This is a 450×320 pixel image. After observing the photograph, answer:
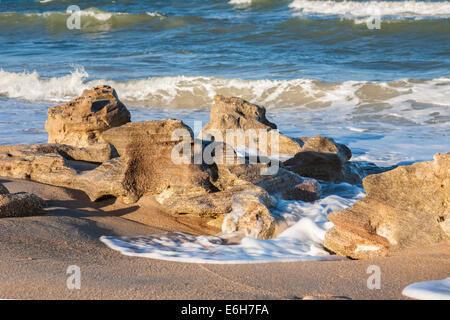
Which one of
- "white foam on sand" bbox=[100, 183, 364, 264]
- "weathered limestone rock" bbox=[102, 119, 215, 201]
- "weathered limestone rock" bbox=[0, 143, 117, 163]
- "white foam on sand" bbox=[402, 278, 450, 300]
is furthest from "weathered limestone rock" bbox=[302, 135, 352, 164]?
"white foam on sand" bbox=[402, 278, 450, 300]

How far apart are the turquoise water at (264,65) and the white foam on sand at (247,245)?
9.84 ft

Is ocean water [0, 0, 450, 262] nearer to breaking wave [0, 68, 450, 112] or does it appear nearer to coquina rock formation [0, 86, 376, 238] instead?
breaking wave [0, 68, 450, 112]

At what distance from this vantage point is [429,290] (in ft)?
7.82

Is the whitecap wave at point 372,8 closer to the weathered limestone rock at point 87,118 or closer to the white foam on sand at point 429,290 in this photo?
the weathered limestone rock at point 87,118

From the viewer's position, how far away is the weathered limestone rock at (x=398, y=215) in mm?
3129

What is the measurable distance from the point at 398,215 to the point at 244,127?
2915 millimetres

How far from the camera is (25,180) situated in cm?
457

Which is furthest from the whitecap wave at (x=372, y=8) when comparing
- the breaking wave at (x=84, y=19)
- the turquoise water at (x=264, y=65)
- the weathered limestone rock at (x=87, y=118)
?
the weathered limestone rock at (x=87, y=118)

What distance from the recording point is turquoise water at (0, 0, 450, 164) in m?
8.78

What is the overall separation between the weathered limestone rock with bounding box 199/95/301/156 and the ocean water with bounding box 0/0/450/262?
97cm

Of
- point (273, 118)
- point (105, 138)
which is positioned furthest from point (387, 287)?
point (273, 118)

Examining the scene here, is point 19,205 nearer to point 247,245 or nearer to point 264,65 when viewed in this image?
point 247,245

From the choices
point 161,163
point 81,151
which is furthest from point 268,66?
point 161,163
